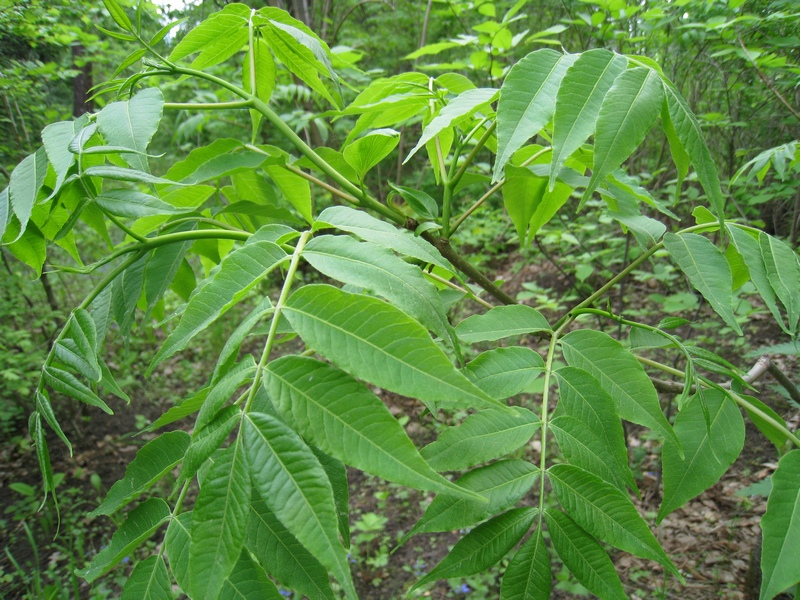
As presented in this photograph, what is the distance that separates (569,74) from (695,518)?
11.1ft

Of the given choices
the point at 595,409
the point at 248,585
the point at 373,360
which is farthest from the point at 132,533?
the point at 595,409

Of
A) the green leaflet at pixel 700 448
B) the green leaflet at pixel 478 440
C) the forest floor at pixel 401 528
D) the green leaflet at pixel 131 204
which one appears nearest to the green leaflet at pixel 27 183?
the green leaflet at pixel 131 204

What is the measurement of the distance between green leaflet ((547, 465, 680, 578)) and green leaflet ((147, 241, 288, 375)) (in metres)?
0.50

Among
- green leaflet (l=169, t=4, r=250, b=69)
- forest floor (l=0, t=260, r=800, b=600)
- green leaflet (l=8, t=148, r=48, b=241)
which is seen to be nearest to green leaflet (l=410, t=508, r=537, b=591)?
green leaflet (l=8, t=148, r=48, b=241)

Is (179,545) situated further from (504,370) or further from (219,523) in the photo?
(504,370)

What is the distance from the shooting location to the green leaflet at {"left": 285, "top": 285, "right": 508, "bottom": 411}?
0.51 metres

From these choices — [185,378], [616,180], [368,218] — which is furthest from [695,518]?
[185,378]

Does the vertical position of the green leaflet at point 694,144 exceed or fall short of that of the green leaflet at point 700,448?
it exceeds it

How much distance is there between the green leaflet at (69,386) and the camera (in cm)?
79

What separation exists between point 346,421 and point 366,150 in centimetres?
68

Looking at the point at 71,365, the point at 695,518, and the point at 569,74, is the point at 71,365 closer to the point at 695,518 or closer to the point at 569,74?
the point at 569,74

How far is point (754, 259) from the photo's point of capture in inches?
37.1

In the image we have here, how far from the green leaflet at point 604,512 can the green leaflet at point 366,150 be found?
67 centimetres

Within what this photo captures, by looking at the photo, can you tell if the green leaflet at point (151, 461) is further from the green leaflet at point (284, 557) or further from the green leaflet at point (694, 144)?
the green leaflet at point (694, 144)
